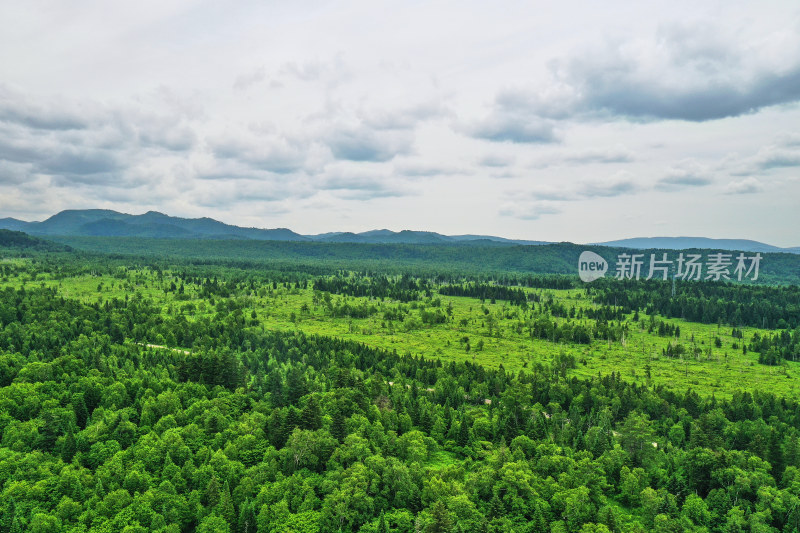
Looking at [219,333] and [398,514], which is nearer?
[398,514]

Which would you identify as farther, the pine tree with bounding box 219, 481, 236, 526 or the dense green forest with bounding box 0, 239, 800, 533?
the pine tree with bounding box 219, 481, 236, 526

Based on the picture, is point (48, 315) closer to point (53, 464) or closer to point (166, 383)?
point (166, 383)

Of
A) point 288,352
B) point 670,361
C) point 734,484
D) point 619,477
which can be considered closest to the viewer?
point 734,484

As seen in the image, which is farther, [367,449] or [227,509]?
[367,449]

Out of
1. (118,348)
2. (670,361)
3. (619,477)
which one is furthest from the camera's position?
(670,361)

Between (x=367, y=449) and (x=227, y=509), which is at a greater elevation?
(x=367, y=449)

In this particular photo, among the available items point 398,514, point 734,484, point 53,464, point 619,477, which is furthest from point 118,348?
point 734,484

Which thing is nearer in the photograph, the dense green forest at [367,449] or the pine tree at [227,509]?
the dense green forest at [367,449]

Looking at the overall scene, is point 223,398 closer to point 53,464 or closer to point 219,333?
point 53,464

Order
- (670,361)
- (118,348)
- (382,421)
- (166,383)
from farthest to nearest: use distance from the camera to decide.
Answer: (670,361)
(118,348)
(166,383)
(382,421)
